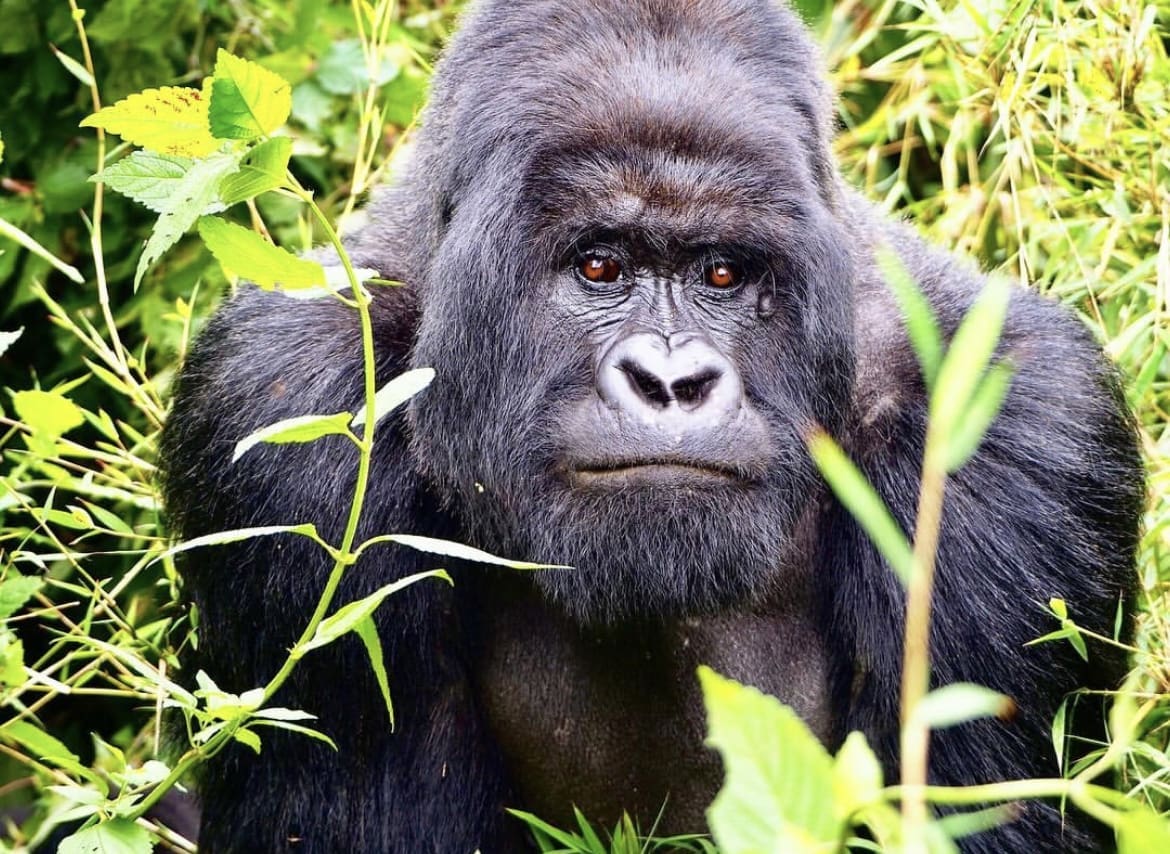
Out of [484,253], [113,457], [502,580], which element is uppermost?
[484,253]

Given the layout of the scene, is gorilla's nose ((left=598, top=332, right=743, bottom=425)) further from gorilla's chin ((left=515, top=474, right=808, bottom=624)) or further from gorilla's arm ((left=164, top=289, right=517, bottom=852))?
gorilla's arm ((left=164, top=289, right=517, bottom=852))

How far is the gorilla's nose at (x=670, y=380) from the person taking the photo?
2988mm

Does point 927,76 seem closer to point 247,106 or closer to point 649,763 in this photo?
point 649,763

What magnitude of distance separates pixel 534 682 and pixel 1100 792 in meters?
2.27

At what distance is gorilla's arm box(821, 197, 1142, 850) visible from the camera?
333 centimetres

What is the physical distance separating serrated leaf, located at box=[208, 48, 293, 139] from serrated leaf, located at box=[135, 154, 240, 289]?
5cm

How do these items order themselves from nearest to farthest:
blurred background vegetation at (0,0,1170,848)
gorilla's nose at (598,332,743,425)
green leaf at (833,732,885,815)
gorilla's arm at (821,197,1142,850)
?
1. green leaf at (833,732,885,815)
2. gorilla's nose at (598,332,743,425)
3. gorilla's arm at (821,197,1142,850)
4. blurred background vegetation at (0,0,1170,848)

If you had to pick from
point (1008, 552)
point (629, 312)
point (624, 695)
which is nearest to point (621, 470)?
point (629, 312)

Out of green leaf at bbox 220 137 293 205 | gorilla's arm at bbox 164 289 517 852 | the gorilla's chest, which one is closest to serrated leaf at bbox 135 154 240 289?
green leaf at bbox 220 137 293 205

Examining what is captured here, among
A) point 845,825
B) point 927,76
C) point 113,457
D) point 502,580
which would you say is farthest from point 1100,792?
point 927,76

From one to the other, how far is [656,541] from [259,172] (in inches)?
42.1

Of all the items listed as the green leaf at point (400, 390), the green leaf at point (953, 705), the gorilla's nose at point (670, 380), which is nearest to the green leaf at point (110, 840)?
the green leaf at point (400, 390)

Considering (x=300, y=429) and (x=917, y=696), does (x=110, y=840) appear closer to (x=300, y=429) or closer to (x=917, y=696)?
(x=300, y=429)

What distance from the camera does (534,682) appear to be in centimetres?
358
